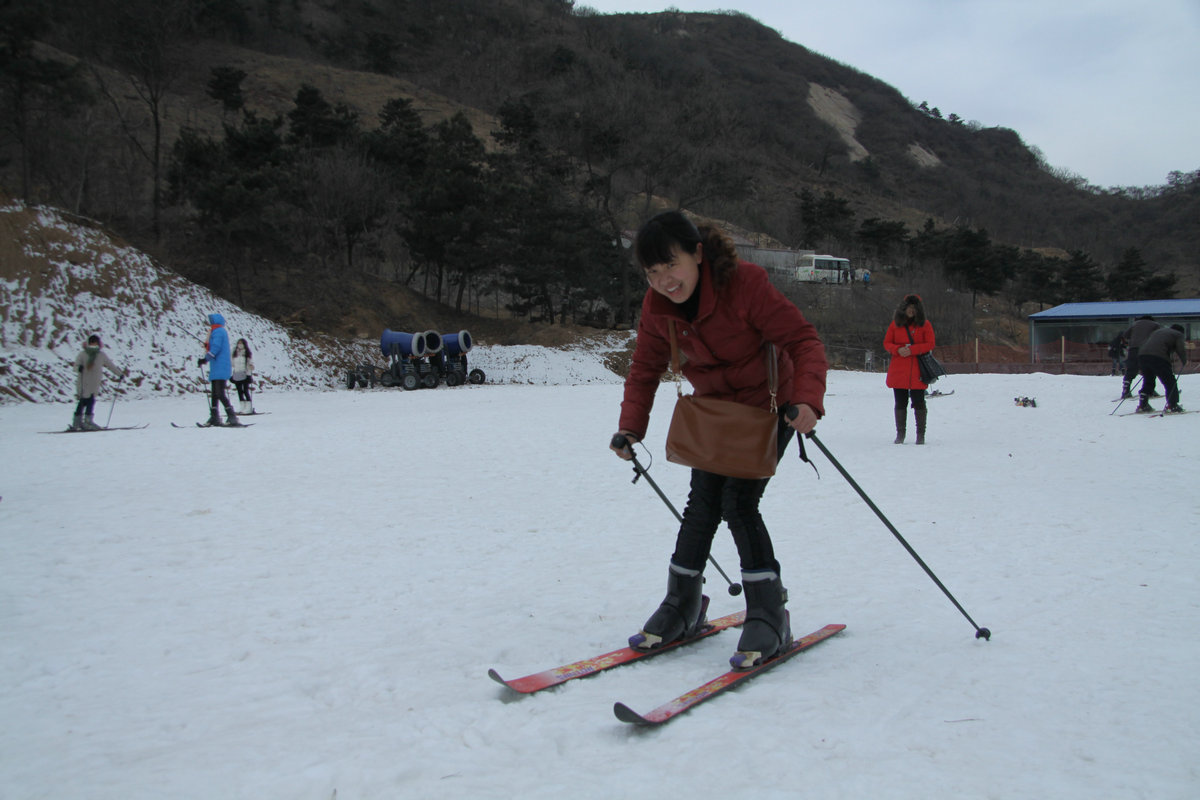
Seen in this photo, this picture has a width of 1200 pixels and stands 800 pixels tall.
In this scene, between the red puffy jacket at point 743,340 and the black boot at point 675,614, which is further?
the black boot at point 675,614

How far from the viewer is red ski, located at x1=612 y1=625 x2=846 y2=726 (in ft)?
7.66

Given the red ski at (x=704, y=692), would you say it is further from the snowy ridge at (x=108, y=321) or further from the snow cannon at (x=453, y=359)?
the snow cannon at (x=453, y=359)

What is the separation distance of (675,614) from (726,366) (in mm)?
981

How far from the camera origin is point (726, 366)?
3.01 m

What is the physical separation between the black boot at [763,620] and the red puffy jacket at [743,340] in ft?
2.15

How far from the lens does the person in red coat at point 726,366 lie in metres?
2.85

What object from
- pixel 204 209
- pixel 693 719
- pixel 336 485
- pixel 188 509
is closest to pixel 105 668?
pixel 693 719

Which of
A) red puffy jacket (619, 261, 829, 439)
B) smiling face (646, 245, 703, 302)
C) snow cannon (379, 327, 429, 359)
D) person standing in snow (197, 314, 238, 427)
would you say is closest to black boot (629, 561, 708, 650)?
red puffy jacket (619, 261, 829, 439)

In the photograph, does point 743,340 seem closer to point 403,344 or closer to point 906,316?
point 906,316

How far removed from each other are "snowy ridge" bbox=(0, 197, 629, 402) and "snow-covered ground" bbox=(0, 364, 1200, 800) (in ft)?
40.3

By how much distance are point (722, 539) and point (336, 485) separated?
370 centimetres

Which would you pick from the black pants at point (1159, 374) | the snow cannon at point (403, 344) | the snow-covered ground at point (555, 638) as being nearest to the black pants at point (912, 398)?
the snow-covered ground at point (555, 638)

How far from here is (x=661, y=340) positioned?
3.13 metres

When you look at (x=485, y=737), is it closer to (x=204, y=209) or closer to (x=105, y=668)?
(x=105, y=668)
